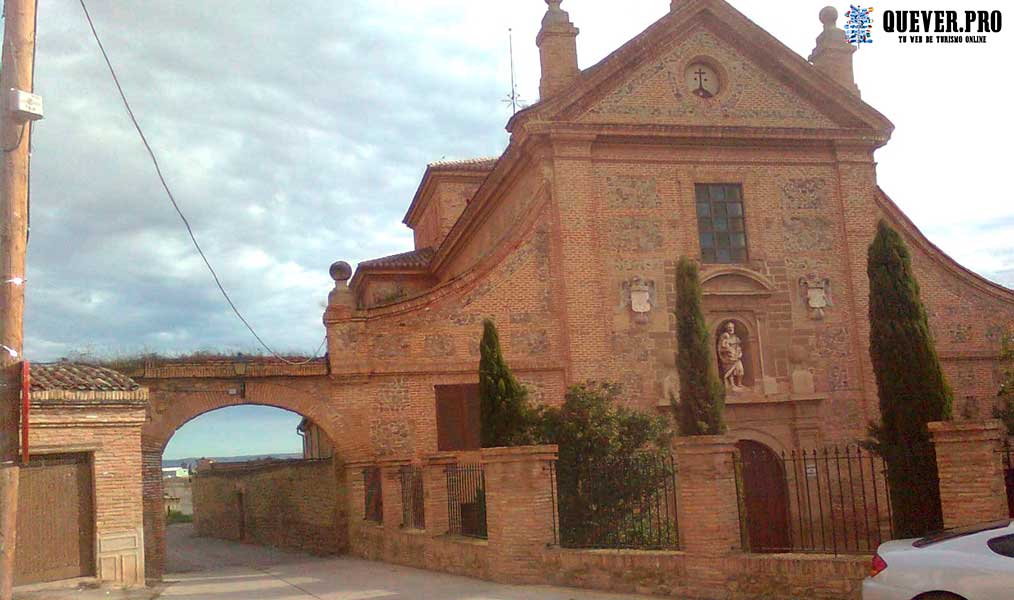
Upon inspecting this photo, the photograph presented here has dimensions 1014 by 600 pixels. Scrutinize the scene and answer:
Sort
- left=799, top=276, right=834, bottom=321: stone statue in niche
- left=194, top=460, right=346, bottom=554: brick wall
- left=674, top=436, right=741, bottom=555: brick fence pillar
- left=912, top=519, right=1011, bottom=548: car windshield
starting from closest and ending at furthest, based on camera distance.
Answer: left=912, top=519, right=1011, bottom=548: car windshield < left=674, top=436, right=741, bottom=555: brick fence pillar < left=799, top=276, right=834, bottom=321: stone statue in niche < left=194, top=460, right=346, bottom=554: brick wall

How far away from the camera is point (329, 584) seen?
46.9ft

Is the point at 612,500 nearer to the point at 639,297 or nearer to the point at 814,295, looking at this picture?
the point at 639,297

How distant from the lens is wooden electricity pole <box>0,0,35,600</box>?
6307 mm

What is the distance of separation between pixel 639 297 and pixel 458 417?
4640 millimetres

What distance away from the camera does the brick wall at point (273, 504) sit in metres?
21.6

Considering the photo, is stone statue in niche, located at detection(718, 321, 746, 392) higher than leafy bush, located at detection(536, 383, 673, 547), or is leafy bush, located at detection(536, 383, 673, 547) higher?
stone statue in niche, located at detection(718, 321, 746, 392)

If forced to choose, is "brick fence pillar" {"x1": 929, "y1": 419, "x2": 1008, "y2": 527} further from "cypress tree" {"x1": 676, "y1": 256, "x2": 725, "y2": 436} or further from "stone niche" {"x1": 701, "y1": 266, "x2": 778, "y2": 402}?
"stone niche" {"x1": 701, "y1": 266, "x2": 778, "y2": 402}

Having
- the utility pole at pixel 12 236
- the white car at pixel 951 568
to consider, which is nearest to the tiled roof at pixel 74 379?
the utility pole at pixel 12 236

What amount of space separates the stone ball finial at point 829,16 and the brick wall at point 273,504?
1584 cm

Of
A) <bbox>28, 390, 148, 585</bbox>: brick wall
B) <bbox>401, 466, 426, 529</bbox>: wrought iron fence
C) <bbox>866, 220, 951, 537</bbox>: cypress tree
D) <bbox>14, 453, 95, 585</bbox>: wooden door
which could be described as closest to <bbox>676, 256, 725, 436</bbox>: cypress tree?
<bbox>866, 220, 951, 537</bbox>: cypress tree

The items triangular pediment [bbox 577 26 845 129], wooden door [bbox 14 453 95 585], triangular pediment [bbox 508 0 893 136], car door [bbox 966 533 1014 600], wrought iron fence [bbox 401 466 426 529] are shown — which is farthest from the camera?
triangular pediment [bbox 577 26 845 129]

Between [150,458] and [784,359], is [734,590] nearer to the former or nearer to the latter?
[784,359]

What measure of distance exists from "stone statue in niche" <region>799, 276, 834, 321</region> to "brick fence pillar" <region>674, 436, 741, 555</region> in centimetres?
1023

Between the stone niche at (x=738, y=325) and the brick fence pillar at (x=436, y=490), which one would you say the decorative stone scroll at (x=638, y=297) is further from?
the brick fence pillar at (x=436, y=490)
